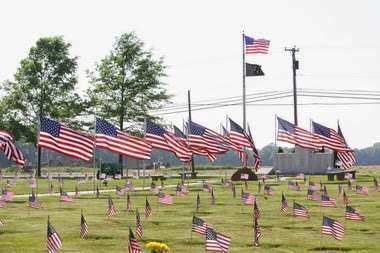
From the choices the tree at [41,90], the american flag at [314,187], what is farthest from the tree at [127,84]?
the american flag at [314,187]

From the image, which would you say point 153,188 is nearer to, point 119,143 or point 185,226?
point 119,143

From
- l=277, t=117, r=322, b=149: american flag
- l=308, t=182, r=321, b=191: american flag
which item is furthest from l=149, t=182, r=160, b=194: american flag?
l=277, t=117, r=322, b=149: american flag

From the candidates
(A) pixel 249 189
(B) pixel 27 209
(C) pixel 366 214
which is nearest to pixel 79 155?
(B) pixel 27 209

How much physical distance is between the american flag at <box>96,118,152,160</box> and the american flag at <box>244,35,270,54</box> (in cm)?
2917

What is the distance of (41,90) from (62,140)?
4199 cm

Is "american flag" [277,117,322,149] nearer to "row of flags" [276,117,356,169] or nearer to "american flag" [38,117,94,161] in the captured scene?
"row of flags" [276,117,356,169]

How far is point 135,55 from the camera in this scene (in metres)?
75.1

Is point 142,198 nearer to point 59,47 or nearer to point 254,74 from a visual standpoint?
point 254,74

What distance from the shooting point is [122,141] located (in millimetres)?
35438

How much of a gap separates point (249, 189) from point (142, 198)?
9638 millimetres

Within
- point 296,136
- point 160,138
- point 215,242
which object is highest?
point 296,136

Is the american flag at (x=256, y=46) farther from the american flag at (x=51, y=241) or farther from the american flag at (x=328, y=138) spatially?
the american flag at (x=51, y=241)

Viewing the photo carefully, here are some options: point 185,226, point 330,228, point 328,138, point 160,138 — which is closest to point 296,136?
point 328,138

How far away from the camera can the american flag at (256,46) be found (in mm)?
62594
